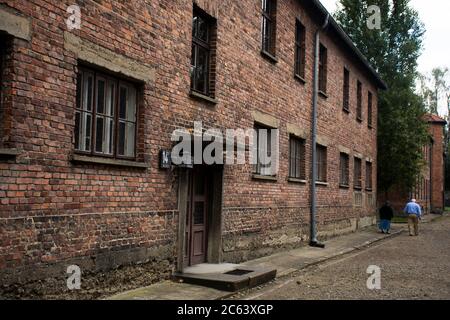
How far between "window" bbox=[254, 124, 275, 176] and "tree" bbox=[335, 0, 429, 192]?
1731 cm

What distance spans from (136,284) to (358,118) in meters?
16.3

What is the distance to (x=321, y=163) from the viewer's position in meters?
17.8

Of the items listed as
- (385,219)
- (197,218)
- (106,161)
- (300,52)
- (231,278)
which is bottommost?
(231,278)

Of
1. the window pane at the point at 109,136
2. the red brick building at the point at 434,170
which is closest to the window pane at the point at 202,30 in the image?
the window pane at the point at 109,136

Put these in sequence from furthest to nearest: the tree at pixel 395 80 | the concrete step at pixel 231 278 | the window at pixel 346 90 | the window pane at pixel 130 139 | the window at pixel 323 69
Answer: the tree at pixel 395 80, the window at pixel 346 90, the window at pixel 323 69, the concrete step at pixel 231 278, the window pane at pixel 130 139

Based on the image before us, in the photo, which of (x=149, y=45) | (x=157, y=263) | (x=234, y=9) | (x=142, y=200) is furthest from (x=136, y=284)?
(x=234, y=9)

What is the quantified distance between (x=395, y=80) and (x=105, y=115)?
Result: 86.2 feet

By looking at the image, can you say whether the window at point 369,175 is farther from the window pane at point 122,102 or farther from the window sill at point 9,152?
the window sill at point 9,152

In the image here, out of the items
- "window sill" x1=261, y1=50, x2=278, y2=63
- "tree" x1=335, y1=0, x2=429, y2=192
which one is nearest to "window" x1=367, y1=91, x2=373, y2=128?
"tree" x1=335, y1=0, x2=429, y2=192

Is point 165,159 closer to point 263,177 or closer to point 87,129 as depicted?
point 87,129

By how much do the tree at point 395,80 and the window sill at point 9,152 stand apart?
83.8 feet

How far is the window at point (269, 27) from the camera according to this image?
43.9 feet

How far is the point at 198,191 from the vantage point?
10.5 meters

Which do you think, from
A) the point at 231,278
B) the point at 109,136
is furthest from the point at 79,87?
the point at 231,278
